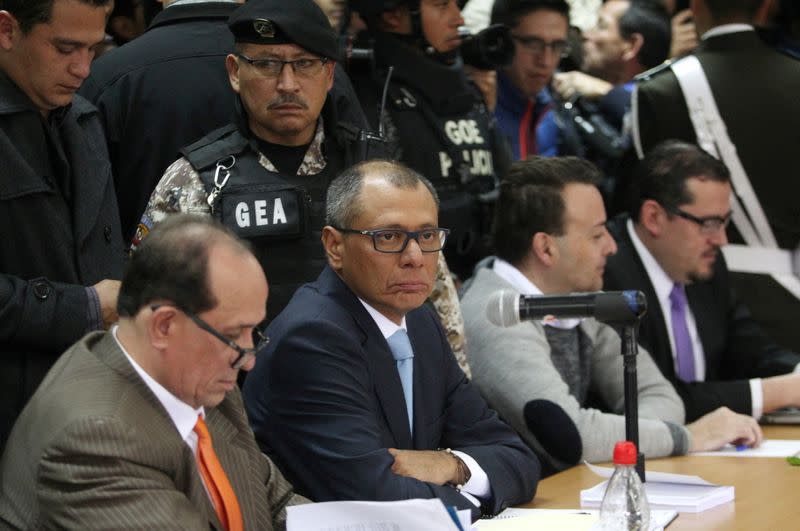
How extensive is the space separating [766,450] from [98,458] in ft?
7.93

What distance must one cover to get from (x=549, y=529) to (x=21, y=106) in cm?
154

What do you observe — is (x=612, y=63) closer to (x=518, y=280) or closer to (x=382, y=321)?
(x=518, y=280)

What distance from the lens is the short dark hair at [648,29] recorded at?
677cm

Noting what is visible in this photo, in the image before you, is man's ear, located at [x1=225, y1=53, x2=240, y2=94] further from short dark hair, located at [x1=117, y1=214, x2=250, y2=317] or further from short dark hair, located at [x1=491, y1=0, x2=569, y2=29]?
short dark hair, located at [x1=491, y1=0, x2=569, y2=29]

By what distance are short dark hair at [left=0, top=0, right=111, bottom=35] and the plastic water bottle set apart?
1.59 metres

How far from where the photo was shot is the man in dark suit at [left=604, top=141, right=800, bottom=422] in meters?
4.93

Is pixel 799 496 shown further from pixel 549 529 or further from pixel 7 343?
pixel 7 343

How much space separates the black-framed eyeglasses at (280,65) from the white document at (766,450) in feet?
5.34

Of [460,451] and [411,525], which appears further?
[460,451]

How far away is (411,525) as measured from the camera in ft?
9.03

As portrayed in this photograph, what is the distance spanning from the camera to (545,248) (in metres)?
4.42

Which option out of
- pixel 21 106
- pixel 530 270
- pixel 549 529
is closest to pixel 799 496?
pixel 549 529

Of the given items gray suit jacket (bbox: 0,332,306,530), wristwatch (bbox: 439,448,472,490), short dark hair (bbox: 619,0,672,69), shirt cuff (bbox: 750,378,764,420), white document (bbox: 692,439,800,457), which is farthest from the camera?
short dark hair (bbox: 619,0,672,69)

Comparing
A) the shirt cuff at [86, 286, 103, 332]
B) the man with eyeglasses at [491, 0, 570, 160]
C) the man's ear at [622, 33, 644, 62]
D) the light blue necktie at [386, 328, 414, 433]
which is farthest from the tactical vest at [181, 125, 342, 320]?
the man's ear at [622, 33, 644, 62]
